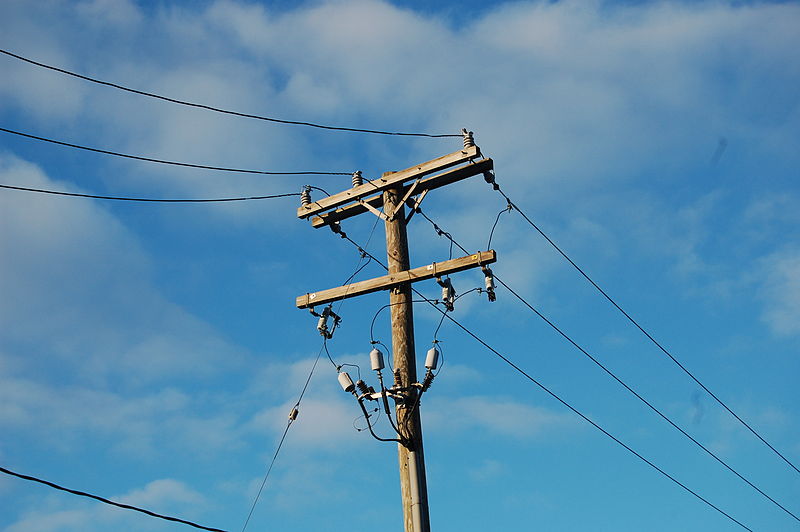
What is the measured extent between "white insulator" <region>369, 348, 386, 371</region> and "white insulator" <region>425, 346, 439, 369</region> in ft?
1.92

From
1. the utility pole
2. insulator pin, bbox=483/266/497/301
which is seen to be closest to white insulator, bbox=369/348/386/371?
the utility pole

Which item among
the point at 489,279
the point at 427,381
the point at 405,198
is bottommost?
the point at 427,381

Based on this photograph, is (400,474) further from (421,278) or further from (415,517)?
(421,278)

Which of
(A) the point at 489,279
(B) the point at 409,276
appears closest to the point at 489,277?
(A) the point at 489,279

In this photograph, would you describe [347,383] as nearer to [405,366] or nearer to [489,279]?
[405,366]

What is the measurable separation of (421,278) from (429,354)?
109 cm

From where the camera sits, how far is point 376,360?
39.7ft

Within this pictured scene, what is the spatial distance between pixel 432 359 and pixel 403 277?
4.04ft

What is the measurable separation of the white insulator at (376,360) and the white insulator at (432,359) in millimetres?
585

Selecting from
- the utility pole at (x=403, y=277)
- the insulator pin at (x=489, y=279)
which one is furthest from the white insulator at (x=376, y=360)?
the insulator pin at (x=489, y=279)

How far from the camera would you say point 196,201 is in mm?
13625

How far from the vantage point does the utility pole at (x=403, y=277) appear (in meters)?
11.6

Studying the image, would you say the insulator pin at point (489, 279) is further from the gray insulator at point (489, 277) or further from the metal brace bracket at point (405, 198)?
the metal brace bracket at point (405, 198)

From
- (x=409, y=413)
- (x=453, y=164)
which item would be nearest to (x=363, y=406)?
(x=409, y=413)
